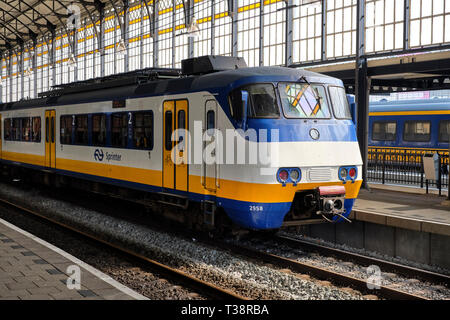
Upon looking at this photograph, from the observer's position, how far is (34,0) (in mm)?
38000

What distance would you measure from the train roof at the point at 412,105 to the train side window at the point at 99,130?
607 inches

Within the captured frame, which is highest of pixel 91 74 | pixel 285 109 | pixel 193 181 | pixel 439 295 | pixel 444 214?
pixel 91 74

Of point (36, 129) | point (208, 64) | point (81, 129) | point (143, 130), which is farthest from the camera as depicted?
point (36, 129)

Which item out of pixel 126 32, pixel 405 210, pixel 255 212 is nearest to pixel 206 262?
pixel 255 212

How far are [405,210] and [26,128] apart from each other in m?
13.8

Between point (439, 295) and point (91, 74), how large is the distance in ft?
113

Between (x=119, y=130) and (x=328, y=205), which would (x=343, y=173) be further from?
(x=119, y=130)

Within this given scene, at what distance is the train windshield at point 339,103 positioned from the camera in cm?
1029

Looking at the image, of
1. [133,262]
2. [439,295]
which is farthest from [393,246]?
[133,262]

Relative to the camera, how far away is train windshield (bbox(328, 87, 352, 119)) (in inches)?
405

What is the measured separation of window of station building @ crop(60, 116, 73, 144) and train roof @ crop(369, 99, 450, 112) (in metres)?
15.5

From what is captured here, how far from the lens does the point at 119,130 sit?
13.4 m
